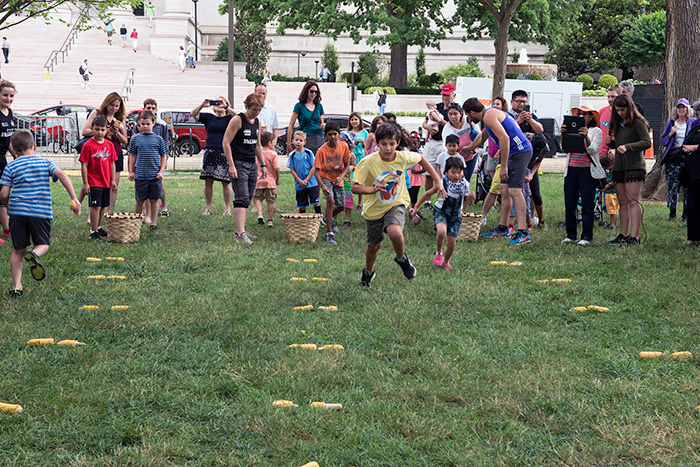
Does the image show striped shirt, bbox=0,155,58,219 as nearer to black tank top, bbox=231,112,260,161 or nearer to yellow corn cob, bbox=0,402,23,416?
yellow corn cob, bbox=0,402,23,416

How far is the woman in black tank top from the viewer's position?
9.98 m

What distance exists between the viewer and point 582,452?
391 centimetres

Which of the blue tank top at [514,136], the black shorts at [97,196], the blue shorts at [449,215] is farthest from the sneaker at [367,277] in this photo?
the black shorts at [97,196]

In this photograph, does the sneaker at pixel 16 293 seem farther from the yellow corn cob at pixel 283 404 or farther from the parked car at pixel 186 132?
the parked car at pixel 186 132

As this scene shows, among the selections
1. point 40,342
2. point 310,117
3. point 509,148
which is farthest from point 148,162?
point 40,342

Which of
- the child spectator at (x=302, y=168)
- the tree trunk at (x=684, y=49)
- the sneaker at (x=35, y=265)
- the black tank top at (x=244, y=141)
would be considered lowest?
the sneaker at (x=35, y=265)

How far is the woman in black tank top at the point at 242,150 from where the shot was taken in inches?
393

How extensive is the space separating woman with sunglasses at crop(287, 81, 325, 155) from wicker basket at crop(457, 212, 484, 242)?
8.94 ft

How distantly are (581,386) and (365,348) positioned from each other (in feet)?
5.26

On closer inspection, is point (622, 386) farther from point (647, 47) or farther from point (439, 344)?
point (647, 47)

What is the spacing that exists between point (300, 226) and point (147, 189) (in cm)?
257

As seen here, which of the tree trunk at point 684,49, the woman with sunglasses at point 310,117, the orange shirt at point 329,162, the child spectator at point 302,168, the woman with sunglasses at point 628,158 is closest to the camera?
the woman with sunglasses at point 628,158

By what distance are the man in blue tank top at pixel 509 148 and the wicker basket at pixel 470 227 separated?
521mm

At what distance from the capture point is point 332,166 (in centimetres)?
1070
